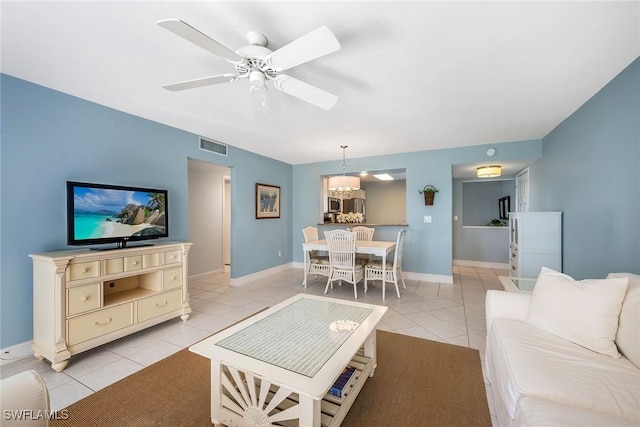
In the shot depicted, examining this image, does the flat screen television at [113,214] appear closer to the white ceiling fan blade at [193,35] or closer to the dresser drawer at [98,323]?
the dresser drawer at [98,323]

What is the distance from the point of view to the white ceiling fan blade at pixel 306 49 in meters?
1.28

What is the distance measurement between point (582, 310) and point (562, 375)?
49 cm

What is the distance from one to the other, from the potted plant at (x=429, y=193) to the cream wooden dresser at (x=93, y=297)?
13.1 ft

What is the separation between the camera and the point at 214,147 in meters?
3.97

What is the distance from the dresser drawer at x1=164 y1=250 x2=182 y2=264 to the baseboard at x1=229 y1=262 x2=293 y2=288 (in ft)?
5.15

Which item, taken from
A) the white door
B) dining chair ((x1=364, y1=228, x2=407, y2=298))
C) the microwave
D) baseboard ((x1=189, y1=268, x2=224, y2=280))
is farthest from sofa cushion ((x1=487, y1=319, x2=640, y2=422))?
the microwave

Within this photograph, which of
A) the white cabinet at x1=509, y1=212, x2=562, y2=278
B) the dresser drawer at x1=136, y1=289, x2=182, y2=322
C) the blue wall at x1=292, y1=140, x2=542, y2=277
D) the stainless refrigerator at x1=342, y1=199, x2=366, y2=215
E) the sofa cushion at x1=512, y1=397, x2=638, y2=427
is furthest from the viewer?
the stainless refrigerator at x1=342, y1=199, x2=366, y2=215

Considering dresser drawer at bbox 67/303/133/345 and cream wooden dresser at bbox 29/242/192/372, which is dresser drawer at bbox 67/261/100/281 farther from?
dresser drawer at bbox 67/303/133/345

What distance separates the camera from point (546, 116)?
3.01m

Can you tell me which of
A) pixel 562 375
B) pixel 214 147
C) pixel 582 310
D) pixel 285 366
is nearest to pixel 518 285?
pixel 582 310

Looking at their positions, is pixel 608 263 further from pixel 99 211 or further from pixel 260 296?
pixel 99 211

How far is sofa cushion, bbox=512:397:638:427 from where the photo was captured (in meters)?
0.91

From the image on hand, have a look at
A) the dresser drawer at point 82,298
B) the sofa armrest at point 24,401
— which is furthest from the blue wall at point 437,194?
the sofa armrest at point 24,401

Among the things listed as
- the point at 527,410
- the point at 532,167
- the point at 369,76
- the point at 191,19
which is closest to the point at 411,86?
the point at 369,76
